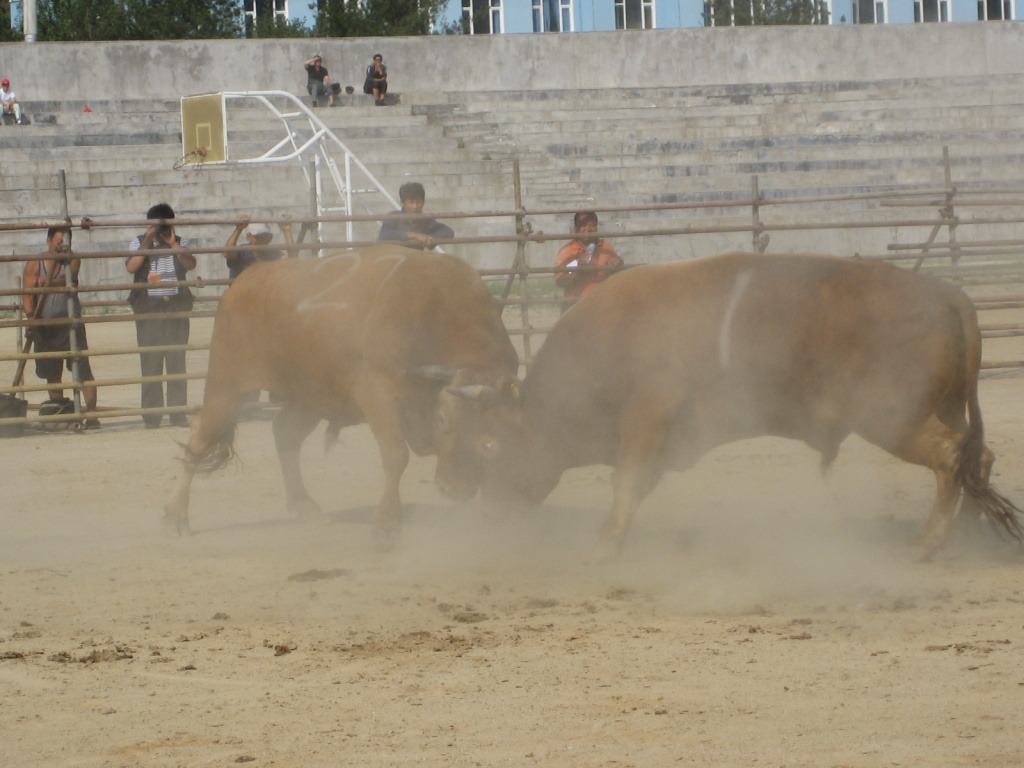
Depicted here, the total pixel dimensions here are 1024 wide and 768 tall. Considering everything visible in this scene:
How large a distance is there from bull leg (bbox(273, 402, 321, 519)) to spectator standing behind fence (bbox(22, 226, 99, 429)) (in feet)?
13.0

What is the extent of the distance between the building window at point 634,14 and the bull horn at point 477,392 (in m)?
31.8

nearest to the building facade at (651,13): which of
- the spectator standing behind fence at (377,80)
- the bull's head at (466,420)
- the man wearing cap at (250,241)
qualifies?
the spectator standing behind fence at (377,80)

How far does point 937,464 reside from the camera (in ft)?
19.7

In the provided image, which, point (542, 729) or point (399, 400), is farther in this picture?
point (399, 400)

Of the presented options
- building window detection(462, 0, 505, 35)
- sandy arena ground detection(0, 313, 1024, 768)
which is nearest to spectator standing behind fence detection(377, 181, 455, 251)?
sandy arena ground detection(0, 313, 1024, 768)

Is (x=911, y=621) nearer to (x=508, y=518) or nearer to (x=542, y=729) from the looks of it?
(x=542, y=729)

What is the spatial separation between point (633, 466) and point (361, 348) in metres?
1.42

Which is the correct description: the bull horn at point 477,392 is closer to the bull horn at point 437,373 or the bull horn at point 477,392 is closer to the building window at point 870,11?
the bull horn at point 437,373

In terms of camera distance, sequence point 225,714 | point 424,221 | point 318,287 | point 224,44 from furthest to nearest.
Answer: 1. point 224,44
2. point 424,221
3. point 318,287
4. point 225,714

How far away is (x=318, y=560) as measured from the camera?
6.50 m

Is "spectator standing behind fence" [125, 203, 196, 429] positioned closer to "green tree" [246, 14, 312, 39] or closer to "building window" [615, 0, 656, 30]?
"building window" [615, 0, 656, 30]

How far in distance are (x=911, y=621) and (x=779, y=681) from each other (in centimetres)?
92

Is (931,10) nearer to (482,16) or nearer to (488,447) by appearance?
(482,16)

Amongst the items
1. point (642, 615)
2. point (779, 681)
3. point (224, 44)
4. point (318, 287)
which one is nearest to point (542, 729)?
point (779, 681)
